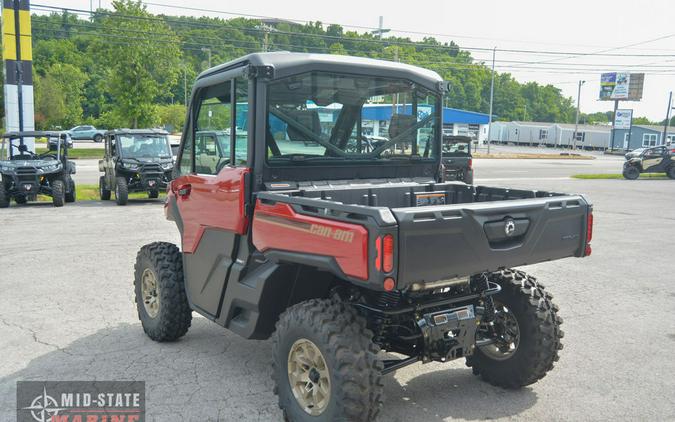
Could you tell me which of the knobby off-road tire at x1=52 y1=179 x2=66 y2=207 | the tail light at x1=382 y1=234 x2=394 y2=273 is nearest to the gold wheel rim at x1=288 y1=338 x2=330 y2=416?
the tail light at x1=382 y1=234 x2=394 y2=273

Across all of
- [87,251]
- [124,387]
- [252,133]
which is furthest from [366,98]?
[87,251]

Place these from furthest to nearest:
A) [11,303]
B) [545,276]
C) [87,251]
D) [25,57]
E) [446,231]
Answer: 1. [25,57]
2. [87,251]
3. [545,276]
4. [11,303]
5. [446,231]

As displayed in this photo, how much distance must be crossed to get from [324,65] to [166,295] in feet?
7.59

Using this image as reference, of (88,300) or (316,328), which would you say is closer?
(316,328)

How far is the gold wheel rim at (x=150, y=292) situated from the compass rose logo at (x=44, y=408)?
1241mm

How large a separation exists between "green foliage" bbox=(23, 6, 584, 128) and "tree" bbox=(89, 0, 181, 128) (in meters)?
0.05

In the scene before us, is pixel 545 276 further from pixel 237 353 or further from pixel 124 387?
pixel 124 387

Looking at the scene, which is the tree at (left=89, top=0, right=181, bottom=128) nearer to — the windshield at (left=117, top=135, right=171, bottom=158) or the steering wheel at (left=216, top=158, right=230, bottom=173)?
the windshield at (left=117, top=135, right=171, bottom=158)

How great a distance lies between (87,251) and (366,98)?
6.54m

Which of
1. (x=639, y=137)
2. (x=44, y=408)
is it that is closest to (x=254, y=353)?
(x=44, y=408)

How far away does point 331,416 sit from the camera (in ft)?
11.1

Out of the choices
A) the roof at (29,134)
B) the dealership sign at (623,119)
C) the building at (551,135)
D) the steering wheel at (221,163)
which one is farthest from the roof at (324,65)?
the building at (551,135)

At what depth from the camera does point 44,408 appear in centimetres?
412

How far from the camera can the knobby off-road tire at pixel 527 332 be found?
14.0 ft
